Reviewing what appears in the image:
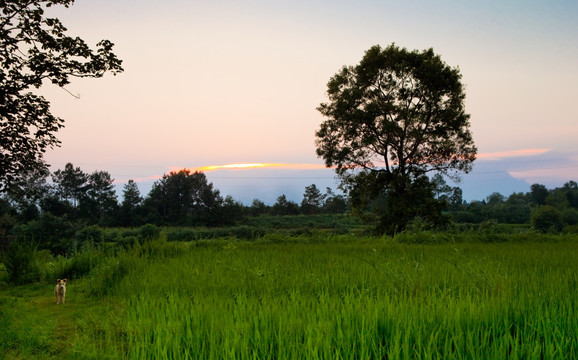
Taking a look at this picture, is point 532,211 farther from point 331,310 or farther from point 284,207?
point 331,310

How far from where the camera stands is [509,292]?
5.28 metres

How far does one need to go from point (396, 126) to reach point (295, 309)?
Answer: 2270 centimetres

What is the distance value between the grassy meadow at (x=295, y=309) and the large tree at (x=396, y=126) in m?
14.7

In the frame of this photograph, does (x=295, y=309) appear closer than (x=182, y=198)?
Yes

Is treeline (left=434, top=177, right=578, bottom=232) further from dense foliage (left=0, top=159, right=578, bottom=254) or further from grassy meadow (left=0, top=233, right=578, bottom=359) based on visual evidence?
grassy meadow (left=0, top=233, right=578, bottom=359)

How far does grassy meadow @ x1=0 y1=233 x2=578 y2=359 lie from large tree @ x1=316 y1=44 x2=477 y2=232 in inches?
577

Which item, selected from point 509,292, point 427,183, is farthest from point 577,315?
point 427,183

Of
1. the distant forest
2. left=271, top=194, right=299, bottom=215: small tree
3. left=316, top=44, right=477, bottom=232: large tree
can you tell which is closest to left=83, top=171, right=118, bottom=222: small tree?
the distant forest

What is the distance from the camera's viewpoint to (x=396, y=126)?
83.5 feet

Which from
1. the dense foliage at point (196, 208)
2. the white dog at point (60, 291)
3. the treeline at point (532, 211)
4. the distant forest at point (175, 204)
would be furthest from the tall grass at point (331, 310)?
the distant forest at point (175, 204)

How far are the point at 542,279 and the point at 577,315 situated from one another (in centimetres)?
253

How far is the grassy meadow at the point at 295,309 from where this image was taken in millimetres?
3674

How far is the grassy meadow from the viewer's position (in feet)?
12.1

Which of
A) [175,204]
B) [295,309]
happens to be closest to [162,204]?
[175,204]
